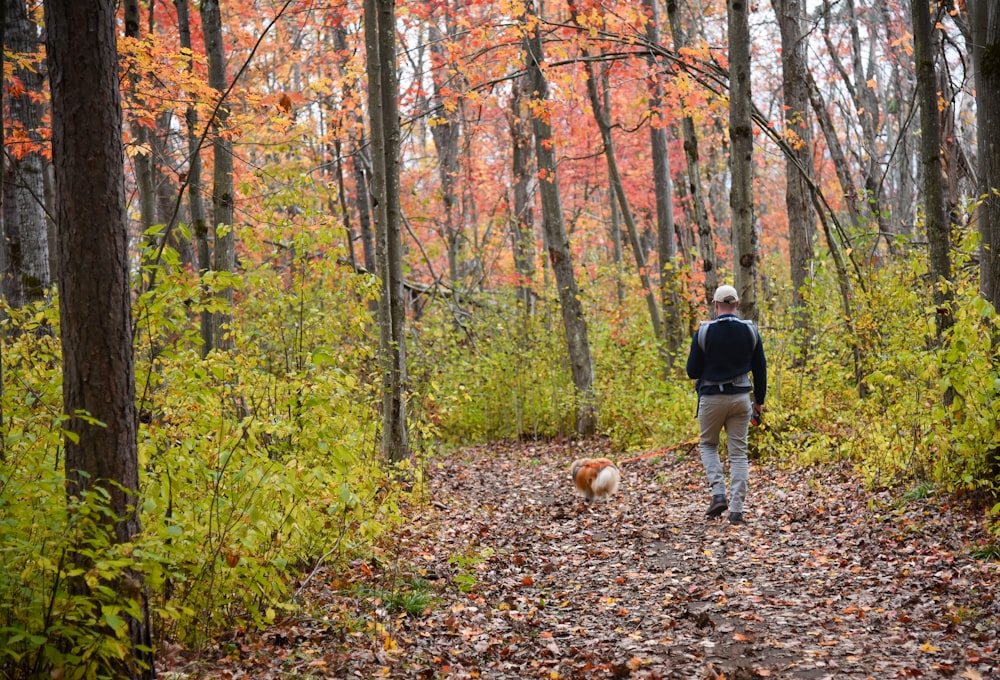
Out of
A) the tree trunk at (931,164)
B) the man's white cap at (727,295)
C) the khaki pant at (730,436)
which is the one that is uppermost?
the tree trunk at (931,164)

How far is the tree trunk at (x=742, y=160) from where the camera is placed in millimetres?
9852

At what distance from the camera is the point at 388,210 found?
9055mm

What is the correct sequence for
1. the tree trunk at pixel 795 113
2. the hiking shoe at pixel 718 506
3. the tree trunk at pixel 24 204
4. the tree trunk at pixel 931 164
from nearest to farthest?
the tree trunk at pixel 931 164
the hiking shoe at pixel 718 506
the tree trunk at pixel 24 204
the tree trunk at pixel 795 113

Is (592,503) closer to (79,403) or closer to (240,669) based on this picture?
(240,669)

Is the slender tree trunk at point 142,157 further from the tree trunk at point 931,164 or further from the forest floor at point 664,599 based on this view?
the tree trunk at point 931,164

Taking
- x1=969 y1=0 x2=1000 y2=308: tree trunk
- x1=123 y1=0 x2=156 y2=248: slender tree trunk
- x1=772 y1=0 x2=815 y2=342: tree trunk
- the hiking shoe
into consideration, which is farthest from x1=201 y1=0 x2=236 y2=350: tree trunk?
x1=772 y1=0 x2=815 y2=342: tree trunk

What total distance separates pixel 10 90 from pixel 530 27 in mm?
6755

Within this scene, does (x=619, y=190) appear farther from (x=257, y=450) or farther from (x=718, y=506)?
(x=257, y=450)

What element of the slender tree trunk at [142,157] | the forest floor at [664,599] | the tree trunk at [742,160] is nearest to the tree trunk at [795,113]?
the tree trunk at [742,160]

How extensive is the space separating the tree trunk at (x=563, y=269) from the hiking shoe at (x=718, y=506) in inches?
241

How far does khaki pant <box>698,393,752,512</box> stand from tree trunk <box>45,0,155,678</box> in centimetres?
562

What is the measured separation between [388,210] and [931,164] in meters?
5.56

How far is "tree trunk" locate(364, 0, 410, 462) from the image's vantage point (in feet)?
28.5

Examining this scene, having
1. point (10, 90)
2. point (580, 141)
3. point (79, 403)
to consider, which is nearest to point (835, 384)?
point (79, 403)
